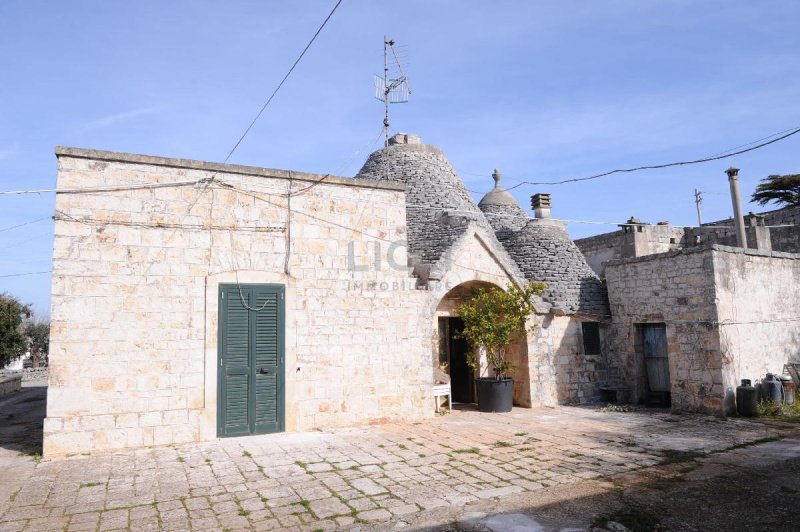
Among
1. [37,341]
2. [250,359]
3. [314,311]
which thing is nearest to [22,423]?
[250,359]

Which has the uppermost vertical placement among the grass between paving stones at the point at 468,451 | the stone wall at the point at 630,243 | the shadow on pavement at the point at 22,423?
the stone wall at the point at 630,243

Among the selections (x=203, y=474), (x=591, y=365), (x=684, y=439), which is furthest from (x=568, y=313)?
(x=203, y=474)

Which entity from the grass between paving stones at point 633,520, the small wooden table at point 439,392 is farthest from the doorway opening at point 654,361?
the grass between paving stones at point 633,520

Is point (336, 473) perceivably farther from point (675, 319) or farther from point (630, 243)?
point (630, 243)

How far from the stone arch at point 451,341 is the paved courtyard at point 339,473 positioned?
2.31 m

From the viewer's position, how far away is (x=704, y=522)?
4.57 m

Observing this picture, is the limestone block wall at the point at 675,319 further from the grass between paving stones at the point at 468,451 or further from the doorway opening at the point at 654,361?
the grass between paving stones at the point at 468,451

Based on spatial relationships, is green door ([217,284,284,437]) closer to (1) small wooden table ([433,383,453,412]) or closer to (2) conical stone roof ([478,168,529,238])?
(1) small wooden table ([433,383,453,412])

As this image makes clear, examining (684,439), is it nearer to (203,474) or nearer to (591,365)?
(591,365)

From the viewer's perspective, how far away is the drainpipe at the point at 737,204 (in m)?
14.2

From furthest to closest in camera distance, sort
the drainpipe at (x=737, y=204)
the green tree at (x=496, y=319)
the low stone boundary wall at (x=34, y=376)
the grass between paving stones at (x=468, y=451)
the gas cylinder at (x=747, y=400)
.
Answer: the low stone boundary wall at (x=34, y=376)
the drainpipe at (x=737, y=204)
the green tree at (x=496, y=319)
the gas cylinder at (x=747, y=400)
the grass between paving stones at (x=468, y=451)

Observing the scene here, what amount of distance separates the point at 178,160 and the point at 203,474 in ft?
15.9

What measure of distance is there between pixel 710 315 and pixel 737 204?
19.5ft

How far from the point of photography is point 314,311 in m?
8.97
